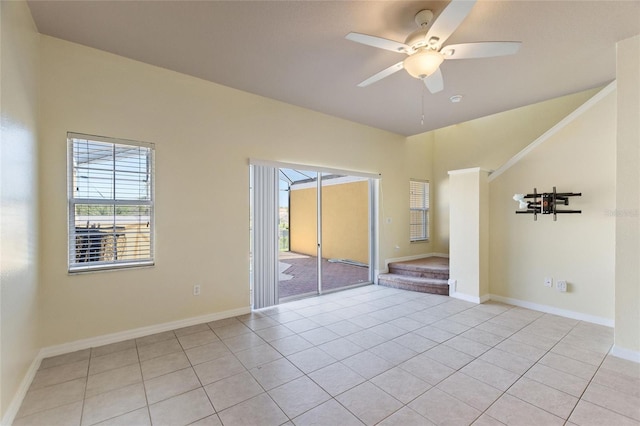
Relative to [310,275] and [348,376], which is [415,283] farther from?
[348,376]

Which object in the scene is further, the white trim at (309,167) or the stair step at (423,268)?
the stair step at (423,268)

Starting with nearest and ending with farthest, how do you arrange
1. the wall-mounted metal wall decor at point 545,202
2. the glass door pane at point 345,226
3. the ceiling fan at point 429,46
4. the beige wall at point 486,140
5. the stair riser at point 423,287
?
the ceiling fan at point 429,46
the wall-mounted metal wall decor at point 545,202
the stair riser at point 423,287
the beige wall at point 486,140
the glass door pane at point 345,226

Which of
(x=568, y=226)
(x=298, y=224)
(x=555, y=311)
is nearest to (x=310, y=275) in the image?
(x=298, y=224)

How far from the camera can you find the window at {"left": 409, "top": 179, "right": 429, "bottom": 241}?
254 inches

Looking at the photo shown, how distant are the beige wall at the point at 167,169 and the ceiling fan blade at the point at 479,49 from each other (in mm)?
2569

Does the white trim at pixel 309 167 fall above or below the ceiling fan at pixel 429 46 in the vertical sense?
below

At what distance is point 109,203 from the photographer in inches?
119

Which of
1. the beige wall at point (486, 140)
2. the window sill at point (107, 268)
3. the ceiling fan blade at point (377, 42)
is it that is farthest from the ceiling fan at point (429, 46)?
the beige wall at point (486, 140)

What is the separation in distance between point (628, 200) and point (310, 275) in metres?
4.68

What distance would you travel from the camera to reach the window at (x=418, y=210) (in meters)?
6.44

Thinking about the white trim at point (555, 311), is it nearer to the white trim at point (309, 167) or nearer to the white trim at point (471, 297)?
the white trim at point (471, 297)

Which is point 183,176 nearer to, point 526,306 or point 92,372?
point 92,372

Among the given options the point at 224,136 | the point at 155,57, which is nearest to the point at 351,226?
the point at 224,136

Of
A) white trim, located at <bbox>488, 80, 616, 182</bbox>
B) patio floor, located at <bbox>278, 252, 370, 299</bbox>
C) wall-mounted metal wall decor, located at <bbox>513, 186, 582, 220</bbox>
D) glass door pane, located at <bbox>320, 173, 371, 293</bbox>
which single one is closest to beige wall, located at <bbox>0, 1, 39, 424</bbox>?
patio floor, located at <bbox>278, 252, 370, 299</bbox>
